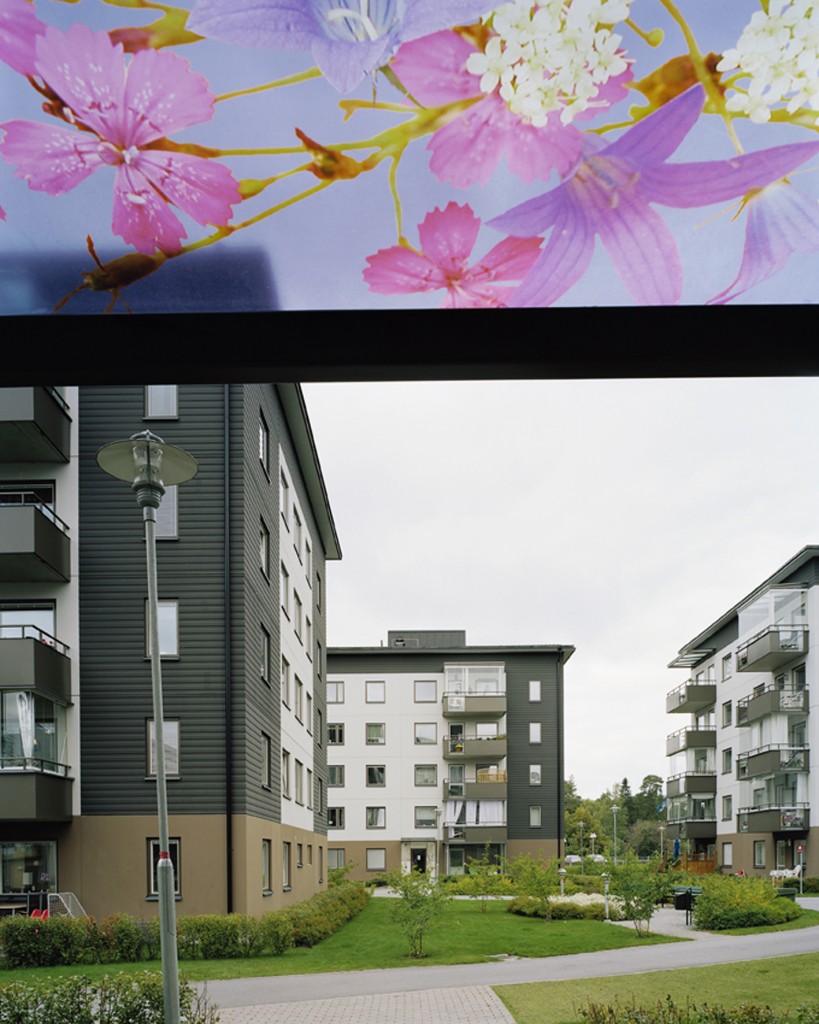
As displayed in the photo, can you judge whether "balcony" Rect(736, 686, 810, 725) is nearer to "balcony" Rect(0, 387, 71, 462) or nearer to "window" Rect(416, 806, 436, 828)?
"window" Rect(416, 806, 436, 828)

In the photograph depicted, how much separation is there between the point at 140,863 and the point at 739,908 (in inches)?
520

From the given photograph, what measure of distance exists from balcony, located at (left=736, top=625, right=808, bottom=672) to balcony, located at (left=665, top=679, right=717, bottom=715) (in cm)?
883

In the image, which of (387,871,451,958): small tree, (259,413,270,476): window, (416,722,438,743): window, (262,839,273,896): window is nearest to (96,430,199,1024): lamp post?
(387,871,451,958): small tree

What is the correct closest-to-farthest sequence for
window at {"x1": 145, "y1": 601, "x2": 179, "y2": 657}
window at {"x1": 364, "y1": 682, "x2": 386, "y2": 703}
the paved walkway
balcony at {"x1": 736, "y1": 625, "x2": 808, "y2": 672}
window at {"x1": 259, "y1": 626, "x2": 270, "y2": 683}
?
the paved walkway < window at {"x1": 145, "y1": 601, "x2": 179, "y2": 657} < window at {"x1": 259, "y1": 626, "x2": 270, "y2": 683} < balcony at {"x1": 736, "y1": 625, "x2": 808, "y2": 672} < window at {"x1": 364, "y1": 682, "x2": 386, "y2": 703}

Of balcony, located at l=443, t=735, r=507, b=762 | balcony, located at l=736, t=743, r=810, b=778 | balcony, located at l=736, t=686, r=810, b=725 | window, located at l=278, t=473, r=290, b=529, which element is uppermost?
window, located at l=278, t=473, r=290, b=529

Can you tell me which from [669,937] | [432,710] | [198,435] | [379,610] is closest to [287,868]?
[669,937]

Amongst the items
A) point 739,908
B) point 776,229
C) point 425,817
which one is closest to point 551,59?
point 776,229

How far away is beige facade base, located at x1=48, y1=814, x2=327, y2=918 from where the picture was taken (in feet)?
60.0

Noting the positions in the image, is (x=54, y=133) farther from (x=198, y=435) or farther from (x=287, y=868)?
(x=287, y=868)

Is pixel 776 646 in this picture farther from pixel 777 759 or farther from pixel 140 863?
pixel 140 863

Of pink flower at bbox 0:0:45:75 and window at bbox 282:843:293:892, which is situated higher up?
pink flower at bbox 0:0:45:75

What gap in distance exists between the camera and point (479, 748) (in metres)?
51.1

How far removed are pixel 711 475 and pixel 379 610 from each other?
20.5 meters

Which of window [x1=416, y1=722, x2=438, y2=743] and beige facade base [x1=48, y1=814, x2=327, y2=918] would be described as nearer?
beige facade base [x1=48, y1=814, x2=327, y2=918]
